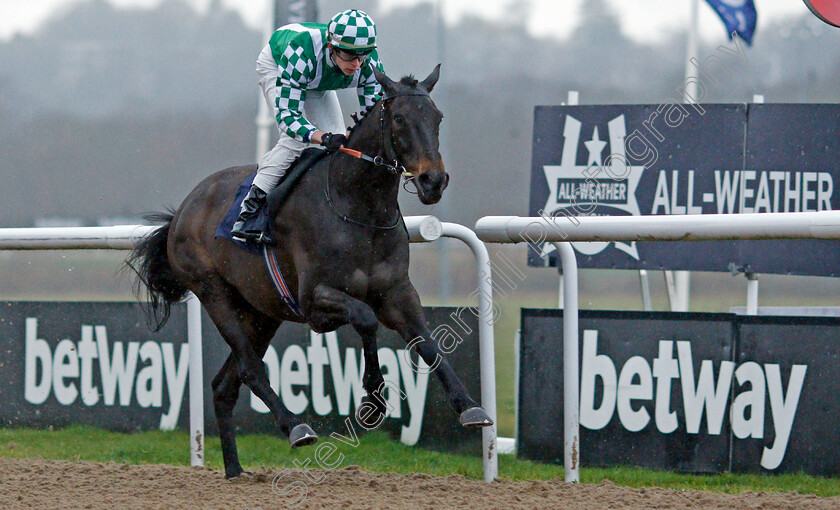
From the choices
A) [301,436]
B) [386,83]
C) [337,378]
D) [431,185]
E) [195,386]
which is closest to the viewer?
[431,185]

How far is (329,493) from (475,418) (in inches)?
26.2

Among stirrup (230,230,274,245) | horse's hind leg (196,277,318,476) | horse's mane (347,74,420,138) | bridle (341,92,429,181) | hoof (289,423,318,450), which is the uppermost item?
horse's mane (347,74,420,138)

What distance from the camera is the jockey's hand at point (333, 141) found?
150 inches

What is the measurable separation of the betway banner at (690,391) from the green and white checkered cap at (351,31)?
4.76ft

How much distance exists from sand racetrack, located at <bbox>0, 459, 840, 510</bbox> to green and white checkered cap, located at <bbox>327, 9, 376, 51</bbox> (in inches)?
66.8

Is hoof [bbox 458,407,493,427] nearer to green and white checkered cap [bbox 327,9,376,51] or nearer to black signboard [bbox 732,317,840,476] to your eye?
black signboard [bbox 732,317,840,476]

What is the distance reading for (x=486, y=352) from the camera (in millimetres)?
4082

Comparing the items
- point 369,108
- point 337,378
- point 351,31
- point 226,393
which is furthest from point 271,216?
point 337,378

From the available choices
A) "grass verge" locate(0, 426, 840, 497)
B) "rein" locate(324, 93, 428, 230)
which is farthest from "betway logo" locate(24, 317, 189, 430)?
"rein" locate(324, 93, 428, 230)

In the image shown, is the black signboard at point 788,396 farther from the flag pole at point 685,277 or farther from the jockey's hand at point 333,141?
the flag pole at point 685,277

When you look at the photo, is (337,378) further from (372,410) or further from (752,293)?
(752,293)

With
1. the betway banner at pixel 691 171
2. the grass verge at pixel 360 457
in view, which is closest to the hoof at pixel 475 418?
the grass verge at pixel 360 457

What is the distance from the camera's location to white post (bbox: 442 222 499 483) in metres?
4.05

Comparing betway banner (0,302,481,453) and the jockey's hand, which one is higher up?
the jockey's hand
